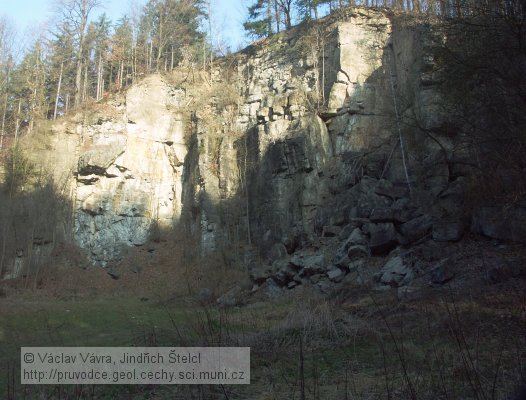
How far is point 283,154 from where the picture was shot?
25.6 m

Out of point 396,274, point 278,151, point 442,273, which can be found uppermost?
point 278,151

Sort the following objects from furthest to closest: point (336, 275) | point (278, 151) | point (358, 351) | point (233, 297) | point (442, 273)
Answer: point (278, 151) → point (233, 297) → point (336, 275) → point (442, 273) → point (358, 351)

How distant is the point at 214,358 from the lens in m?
3.65

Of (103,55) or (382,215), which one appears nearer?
(382,215)

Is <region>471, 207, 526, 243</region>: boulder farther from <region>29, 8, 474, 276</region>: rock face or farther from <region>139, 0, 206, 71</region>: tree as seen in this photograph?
<region>139, 0, 206, 71</region>: tree

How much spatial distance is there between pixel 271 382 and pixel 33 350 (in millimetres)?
2725

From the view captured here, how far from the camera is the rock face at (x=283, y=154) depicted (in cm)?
1886

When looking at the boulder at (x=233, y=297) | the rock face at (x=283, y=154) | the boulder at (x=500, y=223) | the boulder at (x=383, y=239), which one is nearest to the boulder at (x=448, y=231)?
the boulder at (x=500, y=223)

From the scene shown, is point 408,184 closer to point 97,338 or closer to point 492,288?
point 492,288

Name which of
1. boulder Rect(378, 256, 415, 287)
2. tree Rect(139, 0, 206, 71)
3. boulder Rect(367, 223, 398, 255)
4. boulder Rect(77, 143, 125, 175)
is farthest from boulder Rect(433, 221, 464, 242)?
tree Rect(139, 0, 206, 71)

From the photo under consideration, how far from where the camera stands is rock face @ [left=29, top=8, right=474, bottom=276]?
1886cm

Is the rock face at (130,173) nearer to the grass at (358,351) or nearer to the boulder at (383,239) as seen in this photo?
the boulder at (383,239)

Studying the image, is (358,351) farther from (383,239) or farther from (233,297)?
(233,297)

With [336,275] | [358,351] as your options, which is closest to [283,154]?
[336,275]
